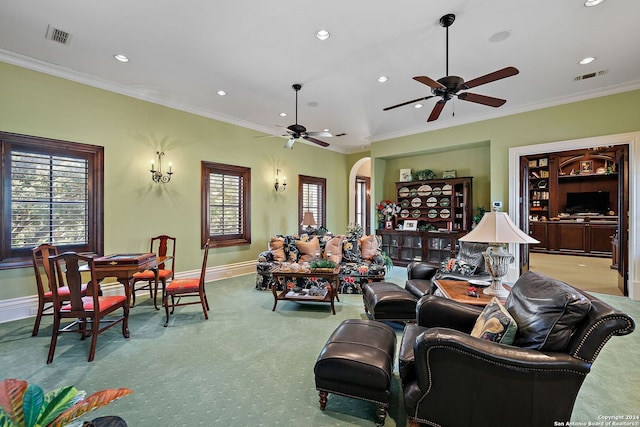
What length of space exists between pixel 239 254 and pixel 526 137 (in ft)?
19.9

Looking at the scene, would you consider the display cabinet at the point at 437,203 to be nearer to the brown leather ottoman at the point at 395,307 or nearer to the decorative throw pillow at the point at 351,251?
the decorative throw pillow at the point at 351,251

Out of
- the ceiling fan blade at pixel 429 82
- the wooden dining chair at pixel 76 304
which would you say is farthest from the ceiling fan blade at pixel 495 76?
the wooden dining chair at pixel 76 304

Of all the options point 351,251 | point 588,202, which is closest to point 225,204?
point 351,251

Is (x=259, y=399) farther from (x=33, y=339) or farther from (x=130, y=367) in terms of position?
(x=33, y=339)

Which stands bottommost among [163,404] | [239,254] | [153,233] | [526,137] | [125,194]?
[163,404]

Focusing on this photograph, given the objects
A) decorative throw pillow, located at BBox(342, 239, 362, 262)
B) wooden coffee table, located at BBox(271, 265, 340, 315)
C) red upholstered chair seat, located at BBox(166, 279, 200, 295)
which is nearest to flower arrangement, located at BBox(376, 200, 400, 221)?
decorative throw pillow, located at BBox(342, 239, 362, 262)

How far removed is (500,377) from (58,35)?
5118 mm

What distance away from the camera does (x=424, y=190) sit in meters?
6.95

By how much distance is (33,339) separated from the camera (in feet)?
9.99

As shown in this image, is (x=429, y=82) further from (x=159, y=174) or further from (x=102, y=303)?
(x=159, y=174)

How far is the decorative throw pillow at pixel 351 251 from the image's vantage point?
5.30m

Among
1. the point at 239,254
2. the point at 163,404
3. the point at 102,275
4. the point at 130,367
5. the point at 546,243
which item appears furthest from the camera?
the point at 546,243

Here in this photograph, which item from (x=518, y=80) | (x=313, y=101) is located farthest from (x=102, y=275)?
(x=518, y=80)

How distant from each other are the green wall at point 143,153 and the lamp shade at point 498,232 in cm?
476
